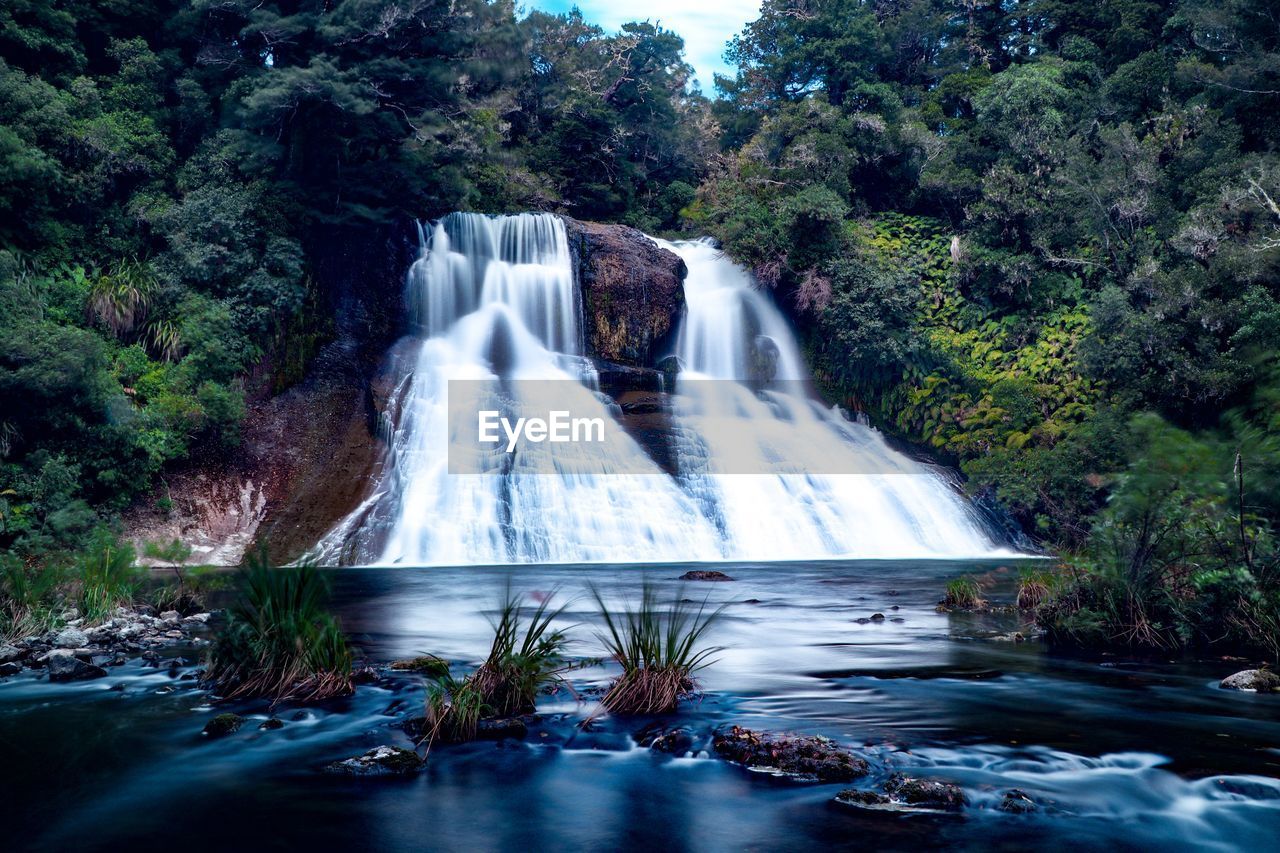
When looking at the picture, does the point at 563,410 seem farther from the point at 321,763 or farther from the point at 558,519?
the point at 321,763

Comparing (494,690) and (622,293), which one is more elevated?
(622,293)

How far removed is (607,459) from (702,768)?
16638 mm

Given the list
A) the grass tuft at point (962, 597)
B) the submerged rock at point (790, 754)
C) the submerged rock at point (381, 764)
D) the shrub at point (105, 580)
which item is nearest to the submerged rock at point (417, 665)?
the submerged rock at point (381, 764)

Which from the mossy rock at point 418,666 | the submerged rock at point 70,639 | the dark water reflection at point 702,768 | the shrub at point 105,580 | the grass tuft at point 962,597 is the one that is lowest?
the dark water reflection at point 702,768

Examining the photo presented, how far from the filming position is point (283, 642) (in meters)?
7.08

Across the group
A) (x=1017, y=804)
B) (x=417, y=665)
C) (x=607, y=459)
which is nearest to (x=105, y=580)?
(x=417, y=665)

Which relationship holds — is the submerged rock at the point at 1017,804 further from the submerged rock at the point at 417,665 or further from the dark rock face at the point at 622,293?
the dark rock face at the point at 622,293

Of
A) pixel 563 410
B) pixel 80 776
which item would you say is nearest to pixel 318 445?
A: pixel 563 410

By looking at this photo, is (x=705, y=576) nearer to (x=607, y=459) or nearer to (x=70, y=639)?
(x=607, y=459)

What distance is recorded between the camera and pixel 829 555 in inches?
821

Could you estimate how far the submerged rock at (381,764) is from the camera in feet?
18.4

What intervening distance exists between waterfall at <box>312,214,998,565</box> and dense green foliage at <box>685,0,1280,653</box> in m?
1.84

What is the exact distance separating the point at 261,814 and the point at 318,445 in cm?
1770

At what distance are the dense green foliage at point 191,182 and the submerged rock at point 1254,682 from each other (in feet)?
58.3
